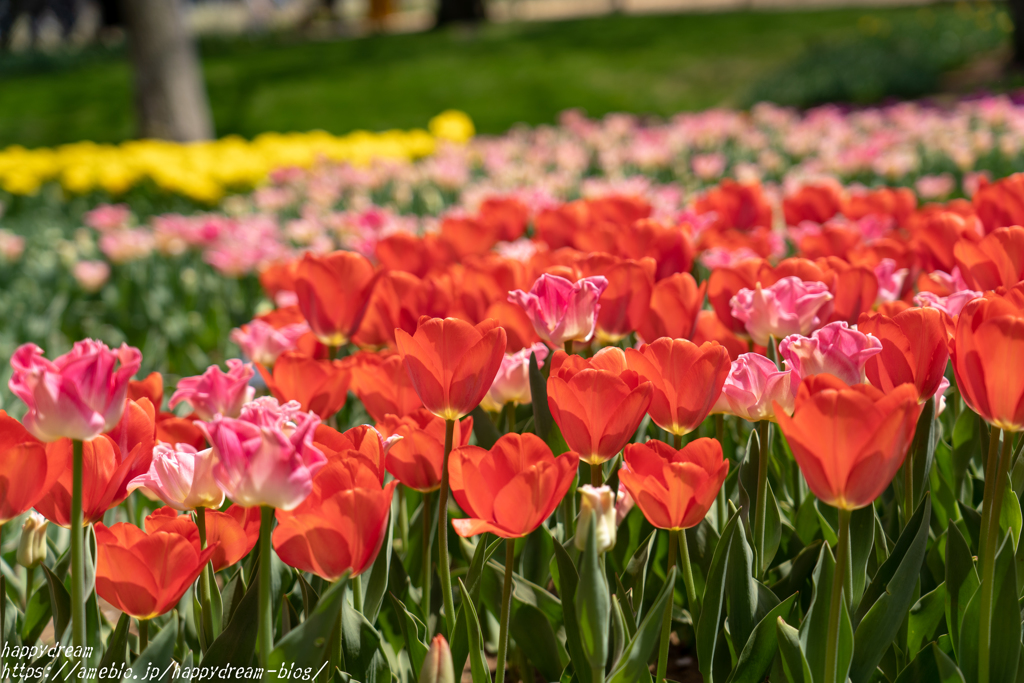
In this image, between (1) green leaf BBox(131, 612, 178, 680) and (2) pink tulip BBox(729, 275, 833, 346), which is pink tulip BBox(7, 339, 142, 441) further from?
(2) pink tulip BBox(729, 275, 833, 346)

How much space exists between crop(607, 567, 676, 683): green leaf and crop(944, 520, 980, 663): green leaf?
41 cm

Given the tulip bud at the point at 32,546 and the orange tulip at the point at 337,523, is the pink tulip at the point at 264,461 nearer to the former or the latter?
the orange tulip at the point at 337,523

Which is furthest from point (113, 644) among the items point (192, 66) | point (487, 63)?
point (487, 63)

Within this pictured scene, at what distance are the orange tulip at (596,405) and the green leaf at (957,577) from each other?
434 mm

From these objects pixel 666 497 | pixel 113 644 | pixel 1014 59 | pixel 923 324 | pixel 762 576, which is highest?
pixel 923 324

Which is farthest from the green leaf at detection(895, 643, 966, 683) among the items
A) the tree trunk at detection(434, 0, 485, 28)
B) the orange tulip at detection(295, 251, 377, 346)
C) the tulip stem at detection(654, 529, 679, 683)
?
the tree trunk at detection(434, 0, 485, 28)

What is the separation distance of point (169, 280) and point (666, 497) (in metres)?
3.75

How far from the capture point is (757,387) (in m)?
1.15

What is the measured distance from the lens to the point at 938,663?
96cm

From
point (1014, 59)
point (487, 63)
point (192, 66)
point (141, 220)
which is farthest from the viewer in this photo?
point (487, 63)

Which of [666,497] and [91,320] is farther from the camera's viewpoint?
[91,320]

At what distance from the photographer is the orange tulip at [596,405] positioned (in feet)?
3.34

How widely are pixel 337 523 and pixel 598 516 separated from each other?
0.28 m

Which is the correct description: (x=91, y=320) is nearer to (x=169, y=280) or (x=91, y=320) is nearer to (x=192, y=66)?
(x=169, y=280)
